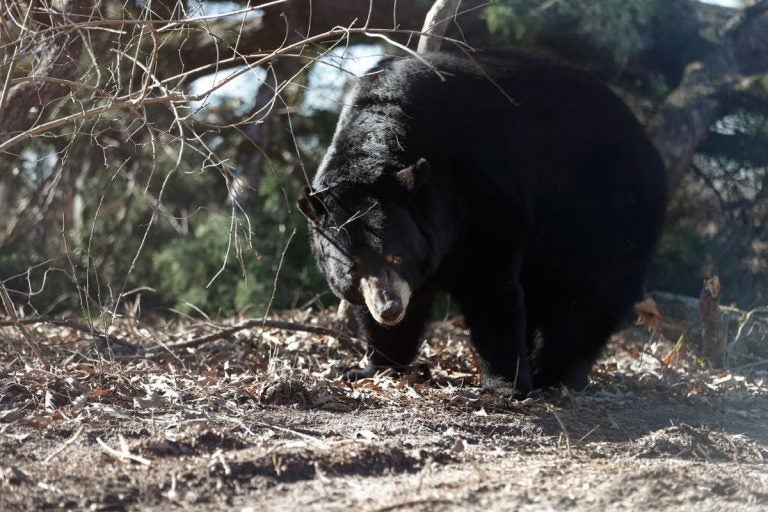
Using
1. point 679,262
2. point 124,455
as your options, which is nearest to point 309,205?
point 124,455

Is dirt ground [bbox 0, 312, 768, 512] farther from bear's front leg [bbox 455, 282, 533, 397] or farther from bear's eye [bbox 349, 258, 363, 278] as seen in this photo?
bear's eye [bbox 349, 258, 363, 278]

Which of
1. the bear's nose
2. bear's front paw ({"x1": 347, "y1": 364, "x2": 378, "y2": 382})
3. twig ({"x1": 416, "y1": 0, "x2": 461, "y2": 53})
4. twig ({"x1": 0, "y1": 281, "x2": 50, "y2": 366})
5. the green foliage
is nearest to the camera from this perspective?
twig ({"x1": 0, "y1": 281, "x2": 50, "y2": 366})

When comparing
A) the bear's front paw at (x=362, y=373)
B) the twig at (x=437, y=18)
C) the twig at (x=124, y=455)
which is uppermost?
the twig at (x=437, y=18)

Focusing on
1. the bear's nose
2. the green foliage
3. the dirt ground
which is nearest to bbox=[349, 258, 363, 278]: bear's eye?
the bear's nose

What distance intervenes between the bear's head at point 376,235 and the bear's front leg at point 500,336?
0.51 m

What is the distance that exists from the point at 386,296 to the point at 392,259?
22 cm

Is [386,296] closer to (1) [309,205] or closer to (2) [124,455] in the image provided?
(1) [309,205]

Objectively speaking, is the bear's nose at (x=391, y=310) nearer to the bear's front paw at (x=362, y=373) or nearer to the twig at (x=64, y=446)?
the bear's front paw at (x=362, y=373)

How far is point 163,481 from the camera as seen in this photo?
128 inches

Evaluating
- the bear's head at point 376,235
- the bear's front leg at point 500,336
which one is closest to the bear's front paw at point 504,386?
the bear's front leg at point 500,336

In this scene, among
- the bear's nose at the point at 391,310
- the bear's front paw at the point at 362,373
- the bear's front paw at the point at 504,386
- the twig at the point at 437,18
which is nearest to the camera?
the bear's nose at the point at 391,310

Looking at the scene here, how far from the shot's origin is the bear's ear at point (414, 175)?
509cm

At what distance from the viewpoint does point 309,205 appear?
5.25 meters

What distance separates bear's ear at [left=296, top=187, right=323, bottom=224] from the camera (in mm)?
5199
